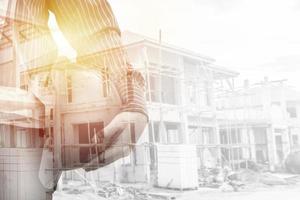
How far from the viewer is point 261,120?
1.57 meters

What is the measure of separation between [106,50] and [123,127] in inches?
13.5

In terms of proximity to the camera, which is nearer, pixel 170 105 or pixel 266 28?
pixel 266 28

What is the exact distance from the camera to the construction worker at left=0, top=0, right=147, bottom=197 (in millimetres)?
1374

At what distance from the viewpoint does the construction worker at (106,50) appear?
4.51ft

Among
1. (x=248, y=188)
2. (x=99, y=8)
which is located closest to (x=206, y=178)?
(x=248, y=188)

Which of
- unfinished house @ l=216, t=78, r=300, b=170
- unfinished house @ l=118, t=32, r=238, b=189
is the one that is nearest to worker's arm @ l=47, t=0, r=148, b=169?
unfinished house @ l=118, t=32, r=238, b=189

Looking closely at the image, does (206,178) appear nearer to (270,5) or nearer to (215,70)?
(215,70)

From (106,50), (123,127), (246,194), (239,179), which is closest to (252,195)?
(246,194)

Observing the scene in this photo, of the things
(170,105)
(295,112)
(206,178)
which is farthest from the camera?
(170,105)

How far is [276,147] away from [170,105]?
543 millimetres

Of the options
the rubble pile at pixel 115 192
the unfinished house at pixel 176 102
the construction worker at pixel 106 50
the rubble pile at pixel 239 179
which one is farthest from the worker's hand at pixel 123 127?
the rubble pile at pixel 239 179

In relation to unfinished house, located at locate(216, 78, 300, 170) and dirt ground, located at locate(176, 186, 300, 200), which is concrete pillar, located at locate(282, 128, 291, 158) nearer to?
unfinished house, located at locate(216, 78, 300, 170)

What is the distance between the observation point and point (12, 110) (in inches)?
67.6

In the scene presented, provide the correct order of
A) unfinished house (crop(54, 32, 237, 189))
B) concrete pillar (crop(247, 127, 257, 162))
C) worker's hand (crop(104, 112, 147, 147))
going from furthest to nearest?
concrete pillar (crop(247, 127, 257, 162)) < unfinished house (crop(54, 32, 237, 189)) < worker's hand (crop(104, 112, 147, 147))
